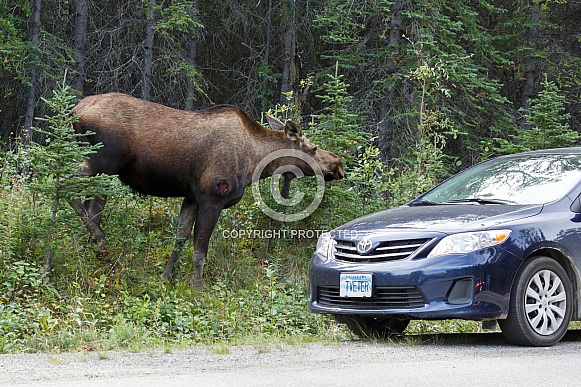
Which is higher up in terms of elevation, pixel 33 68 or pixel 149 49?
pixel 149 49

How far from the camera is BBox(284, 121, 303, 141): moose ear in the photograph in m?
13.4

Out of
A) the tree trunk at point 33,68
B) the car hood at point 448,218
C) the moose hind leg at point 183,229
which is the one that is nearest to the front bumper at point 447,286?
the car hood at point 448,218

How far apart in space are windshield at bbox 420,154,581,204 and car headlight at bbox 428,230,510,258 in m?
0.91

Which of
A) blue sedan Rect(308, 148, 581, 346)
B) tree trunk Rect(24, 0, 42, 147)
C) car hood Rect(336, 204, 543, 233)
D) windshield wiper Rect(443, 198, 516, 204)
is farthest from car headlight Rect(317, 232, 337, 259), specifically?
tree trunk Rect(24, 0, 42, 147)

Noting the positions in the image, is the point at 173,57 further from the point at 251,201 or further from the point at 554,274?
the point at 554,274

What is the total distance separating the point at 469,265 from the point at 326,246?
155 centimetres

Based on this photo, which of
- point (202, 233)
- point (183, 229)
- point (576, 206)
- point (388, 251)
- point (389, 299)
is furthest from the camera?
point (183, 229)

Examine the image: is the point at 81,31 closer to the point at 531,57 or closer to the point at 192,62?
the point at 192,62

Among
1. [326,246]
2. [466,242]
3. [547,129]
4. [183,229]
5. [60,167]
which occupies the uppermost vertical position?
[547,129]

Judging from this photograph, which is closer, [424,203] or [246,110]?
[424,203]

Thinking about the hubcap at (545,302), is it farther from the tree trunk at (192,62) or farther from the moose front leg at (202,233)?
the tree trunk at (192,62)

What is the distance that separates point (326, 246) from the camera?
844 centimetres

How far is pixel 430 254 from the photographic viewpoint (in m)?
7.53

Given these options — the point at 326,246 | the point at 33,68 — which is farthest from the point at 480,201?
the point at 33,68
